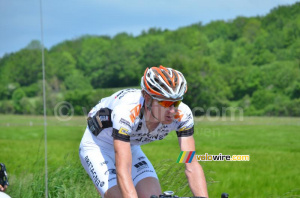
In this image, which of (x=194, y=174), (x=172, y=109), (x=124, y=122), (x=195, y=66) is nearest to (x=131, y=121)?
(x=124, y=122)

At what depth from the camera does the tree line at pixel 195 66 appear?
7381 centimetres

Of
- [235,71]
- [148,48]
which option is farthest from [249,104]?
[148,48]

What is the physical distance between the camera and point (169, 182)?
24.5ft

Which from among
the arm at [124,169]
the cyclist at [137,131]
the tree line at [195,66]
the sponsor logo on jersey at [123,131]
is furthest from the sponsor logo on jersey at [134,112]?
the tree line at [195,66]

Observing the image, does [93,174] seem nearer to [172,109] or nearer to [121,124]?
[121,124]

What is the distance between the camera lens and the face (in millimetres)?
3975

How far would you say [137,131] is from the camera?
4.39 metres

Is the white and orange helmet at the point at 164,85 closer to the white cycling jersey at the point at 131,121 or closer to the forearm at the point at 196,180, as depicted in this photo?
the white cycling jersey at the point at 131,121

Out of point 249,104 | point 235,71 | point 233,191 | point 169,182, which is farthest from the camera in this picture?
point 235,71

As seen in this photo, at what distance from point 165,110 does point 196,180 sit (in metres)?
0.79

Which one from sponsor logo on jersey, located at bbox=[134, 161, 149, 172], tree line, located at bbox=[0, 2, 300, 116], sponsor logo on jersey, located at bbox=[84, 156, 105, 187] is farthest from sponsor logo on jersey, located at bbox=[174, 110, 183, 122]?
tree line, located at bbox=[0, 2, 300, 116]

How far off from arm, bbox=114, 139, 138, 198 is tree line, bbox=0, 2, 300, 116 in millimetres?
51557

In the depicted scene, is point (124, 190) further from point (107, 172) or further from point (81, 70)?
point (81, 70)

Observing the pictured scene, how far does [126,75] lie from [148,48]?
17.4m
